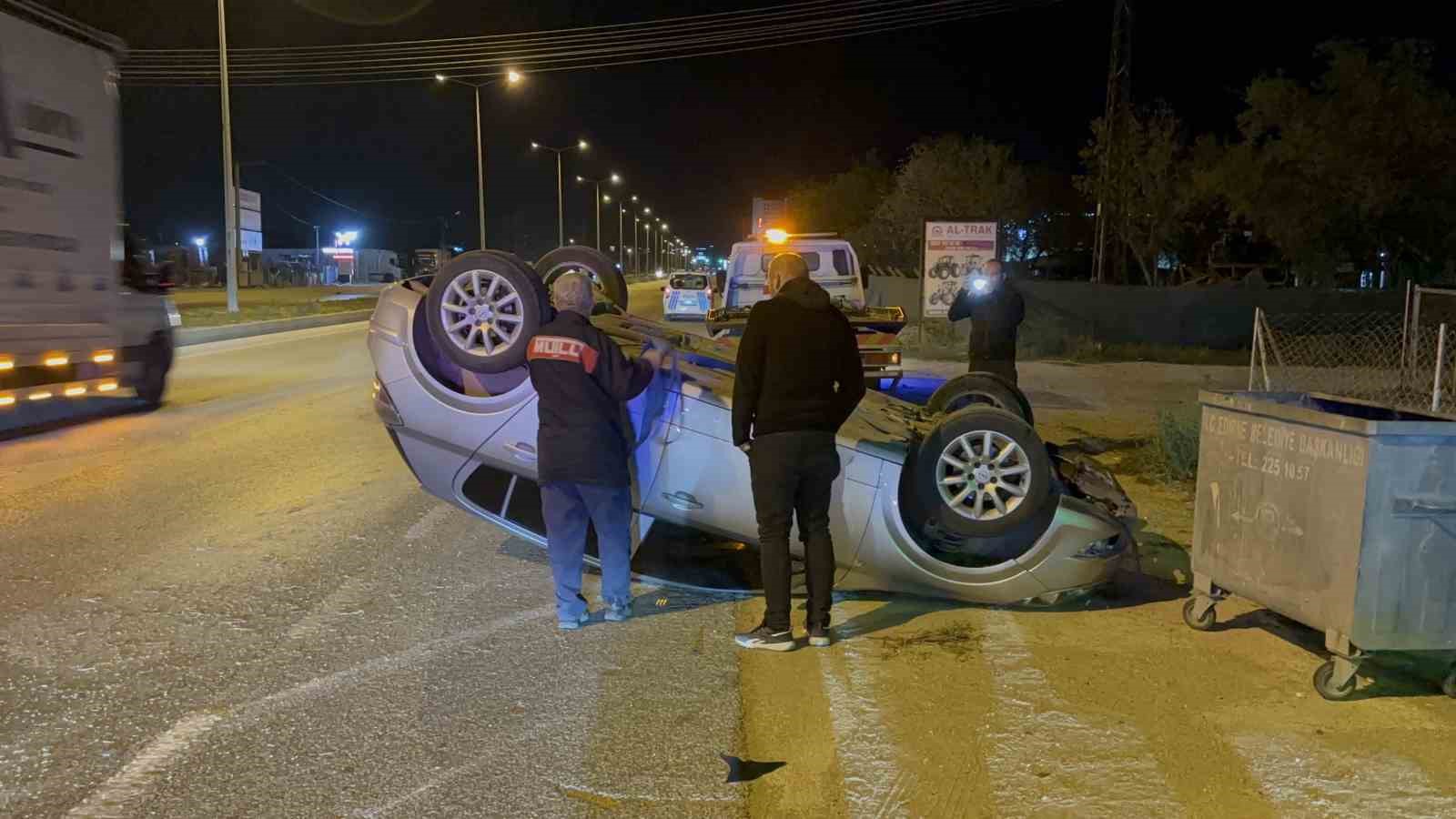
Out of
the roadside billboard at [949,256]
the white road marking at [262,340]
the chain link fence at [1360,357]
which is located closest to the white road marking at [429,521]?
the chain link fence at [1360,357]

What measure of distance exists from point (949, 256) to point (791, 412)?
1855 cm

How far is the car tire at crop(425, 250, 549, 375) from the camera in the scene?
5.53 metres

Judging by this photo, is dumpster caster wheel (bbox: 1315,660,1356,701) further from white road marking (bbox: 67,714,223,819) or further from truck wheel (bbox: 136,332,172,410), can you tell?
truck wheel (bbox: 136,332,172,410)

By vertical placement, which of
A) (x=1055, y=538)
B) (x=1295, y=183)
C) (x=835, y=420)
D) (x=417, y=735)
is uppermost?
(x=1295, y=183)

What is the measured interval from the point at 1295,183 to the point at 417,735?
27.4 metres

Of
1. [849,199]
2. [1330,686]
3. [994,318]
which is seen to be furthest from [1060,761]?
[849,199]

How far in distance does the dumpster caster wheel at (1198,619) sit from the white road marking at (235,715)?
10.3 feet

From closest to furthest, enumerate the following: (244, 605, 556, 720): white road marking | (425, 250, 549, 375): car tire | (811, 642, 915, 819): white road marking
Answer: (811, 642, 915, 819): white road marking < (244, 605, 556, 720): white road marking < (425, 250, 549, 375): car tire

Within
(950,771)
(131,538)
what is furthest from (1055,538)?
(131,538)

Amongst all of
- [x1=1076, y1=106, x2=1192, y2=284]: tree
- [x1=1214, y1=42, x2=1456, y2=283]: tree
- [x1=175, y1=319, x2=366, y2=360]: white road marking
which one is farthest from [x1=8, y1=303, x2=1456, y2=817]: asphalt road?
[x1=1076, y1=106, x2=1192, y2=284]: tree

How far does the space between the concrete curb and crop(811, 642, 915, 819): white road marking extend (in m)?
19.0

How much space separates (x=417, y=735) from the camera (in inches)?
167

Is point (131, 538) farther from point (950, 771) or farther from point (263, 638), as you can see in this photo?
point (950, 771)

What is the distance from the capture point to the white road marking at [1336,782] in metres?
3.72
